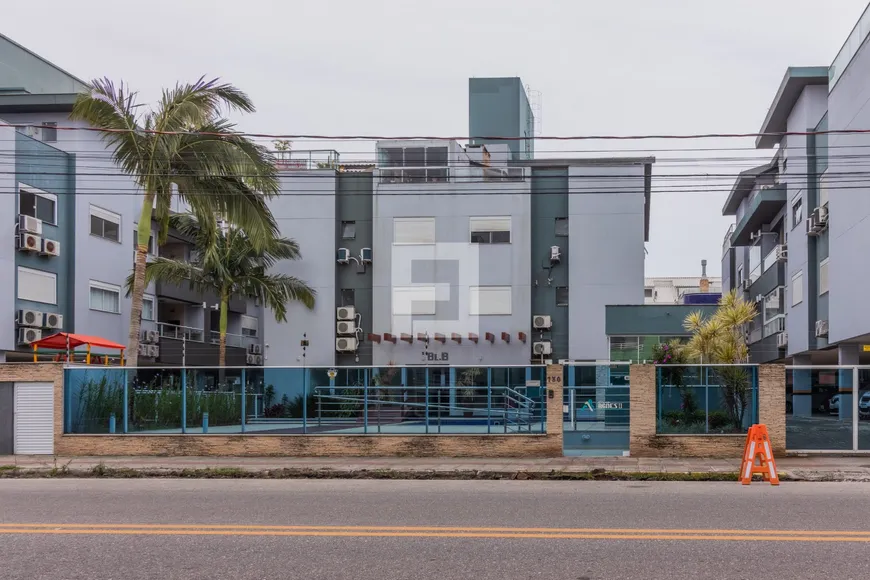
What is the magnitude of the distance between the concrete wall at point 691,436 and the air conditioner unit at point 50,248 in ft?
85.0

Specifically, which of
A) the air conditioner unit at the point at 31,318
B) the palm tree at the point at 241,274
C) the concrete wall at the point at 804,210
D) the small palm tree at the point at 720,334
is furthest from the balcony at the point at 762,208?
the air conditioner unit at the point at 31,318

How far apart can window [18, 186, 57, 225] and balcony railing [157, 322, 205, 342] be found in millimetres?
9483

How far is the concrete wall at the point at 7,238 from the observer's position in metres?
34.9

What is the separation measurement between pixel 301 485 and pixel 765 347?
126 feet

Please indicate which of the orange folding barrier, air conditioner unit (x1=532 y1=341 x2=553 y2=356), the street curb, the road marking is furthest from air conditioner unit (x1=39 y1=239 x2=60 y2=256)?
the orange folding barrier

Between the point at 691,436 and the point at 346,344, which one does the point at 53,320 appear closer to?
the point at 346,344

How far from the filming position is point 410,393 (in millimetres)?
22078

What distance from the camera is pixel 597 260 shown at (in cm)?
4169

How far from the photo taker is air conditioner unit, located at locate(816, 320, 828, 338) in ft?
116

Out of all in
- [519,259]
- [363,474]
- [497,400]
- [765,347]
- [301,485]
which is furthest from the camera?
[765,347]

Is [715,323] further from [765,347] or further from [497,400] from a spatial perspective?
[765,347]

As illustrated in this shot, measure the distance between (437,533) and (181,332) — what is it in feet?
137

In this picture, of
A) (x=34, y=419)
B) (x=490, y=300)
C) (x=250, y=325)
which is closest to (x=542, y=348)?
(x=490, y=300)

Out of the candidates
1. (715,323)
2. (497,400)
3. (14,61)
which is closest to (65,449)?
Answer: (497,400)
